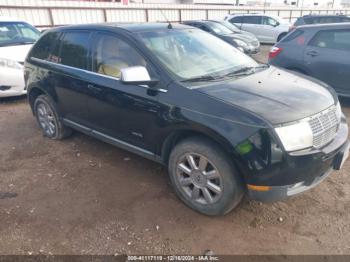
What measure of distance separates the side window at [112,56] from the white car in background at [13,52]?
352 centimetres

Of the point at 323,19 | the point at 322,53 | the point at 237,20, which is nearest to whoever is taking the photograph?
the point at 322,53

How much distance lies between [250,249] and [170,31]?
2.52m

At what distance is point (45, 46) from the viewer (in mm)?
4367

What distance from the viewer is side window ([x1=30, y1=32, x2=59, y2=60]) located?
423cm

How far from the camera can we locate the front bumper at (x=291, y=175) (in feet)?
7.61

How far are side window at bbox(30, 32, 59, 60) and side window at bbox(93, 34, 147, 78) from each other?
1091 mm

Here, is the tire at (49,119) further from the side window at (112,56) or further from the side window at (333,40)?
the side window at (333,40)

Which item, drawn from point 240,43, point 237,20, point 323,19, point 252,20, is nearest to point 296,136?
point 240,43

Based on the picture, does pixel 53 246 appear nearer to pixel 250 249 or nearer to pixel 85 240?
pixel 85 240

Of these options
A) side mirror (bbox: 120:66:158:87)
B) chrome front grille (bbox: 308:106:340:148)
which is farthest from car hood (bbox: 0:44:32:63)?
chrome front grille (bbox: 308:106:340:148)

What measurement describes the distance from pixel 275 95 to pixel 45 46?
3.45m

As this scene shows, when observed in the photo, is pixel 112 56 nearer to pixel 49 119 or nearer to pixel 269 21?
pixel 49 119

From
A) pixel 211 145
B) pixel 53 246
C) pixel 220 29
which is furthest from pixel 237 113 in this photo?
pixel 220 29

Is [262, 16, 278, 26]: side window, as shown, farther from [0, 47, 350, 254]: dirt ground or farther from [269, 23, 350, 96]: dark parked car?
[0, 47, 350, 254]: dirt ground
